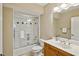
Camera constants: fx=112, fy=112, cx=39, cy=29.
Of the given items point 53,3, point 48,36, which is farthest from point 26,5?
point 48,36

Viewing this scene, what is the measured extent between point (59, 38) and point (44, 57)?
1.23 feet

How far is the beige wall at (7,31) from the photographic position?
1532 mm

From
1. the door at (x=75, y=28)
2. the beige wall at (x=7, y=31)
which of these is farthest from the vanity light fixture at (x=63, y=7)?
the beige wall at (x=7, y=31)

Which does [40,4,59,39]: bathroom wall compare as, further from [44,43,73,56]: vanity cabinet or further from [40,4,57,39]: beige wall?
[44,43,73,56]: vanity cabinet

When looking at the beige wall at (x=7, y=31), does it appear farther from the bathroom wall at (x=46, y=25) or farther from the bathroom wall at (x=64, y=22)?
the bathroom wall at (x=64, y=22)

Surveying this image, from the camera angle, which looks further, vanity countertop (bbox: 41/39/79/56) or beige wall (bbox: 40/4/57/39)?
beige wall (bbox: 40/4/57/39)

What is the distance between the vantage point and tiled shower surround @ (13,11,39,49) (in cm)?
159

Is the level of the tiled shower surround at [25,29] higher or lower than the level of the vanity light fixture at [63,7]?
lower

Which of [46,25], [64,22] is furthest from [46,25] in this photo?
[64,22]

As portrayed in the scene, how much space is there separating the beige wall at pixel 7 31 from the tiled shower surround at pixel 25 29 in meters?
0.06

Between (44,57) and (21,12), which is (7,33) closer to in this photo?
(21,12)

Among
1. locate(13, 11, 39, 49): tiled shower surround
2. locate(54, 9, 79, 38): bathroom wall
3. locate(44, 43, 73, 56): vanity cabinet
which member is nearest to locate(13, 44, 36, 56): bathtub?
locate(13, 11, 39, 49): tiled shower surround

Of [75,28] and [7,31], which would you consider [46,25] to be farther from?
[7,31]

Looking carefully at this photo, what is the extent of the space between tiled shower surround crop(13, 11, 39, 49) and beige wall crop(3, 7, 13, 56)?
0.19ft
